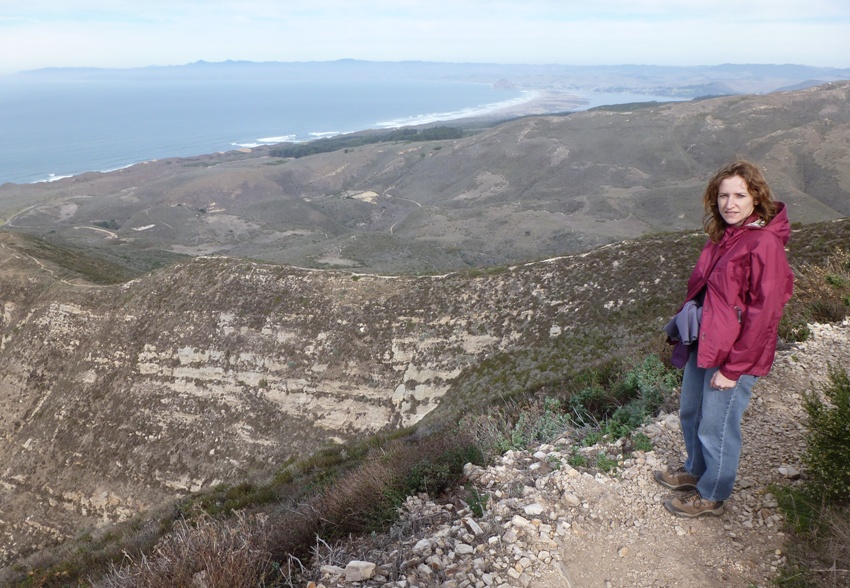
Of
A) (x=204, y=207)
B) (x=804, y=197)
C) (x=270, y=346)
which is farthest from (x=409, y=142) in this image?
(x=270, y=346)

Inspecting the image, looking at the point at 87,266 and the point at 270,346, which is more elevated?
the point at 87,266

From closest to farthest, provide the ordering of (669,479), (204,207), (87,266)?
(669,479) < (87,266) < (204,207)

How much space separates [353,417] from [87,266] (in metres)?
28.0

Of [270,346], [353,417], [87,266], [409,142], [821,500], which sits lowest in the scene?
[353,417]

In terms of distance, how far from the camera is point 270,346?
23281mm

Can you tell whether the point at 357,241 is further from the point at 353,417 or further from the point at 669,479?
the point at 669,479

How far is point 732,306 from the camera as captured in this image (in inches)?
155

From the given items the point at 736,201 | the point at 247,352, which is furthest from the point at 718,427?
the point at 247,352

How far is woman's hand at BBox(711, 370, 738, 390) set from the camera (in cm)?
395

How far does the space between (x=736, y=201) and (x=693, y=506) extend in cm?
263

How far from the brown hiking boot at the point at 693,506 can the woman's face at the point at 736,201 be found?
2406 mm

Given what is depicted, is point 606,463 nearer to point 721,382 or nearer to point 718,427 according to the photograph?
point 718,427

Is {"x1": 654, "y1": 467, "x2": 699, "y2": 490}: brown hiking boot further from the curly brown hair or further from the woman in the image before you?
the curly brown hair

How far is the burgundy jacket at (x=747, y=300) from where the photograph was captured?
3.82 m
